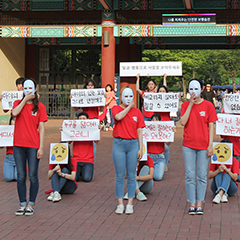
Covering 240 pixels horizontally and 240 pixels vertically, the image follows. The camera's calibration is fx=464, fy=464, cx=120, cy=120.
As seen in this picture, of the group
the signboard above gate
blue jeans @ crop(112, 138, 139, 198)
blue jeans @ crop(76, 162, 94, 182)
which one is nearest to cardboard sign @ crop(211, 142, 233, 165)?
blue jeans @ crop(112, 138, 139, 198)

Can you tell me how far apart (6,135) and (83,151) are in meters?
1.54

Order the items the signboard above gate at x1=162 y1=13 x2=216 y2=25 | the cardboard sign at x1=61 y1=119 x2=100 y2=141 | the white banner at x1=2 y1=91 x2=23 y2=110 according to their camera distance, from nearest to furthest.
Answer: the cardboard sign at x1=61 y1=119 x2=100 y2=141 < the white banner at x1=2 y1=91 x2=23 y2=110 < the signboard above gate at x1=162 y1=13 x2=216 y2=25

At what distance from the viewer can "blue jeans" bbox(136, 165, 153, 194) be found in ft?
24.1

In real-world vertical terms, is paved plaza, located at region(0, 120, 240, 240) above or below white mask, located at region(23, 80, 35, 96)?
below

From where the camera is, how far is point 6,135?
902 cm

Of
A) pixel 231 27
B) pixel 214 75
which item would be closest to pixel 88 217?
pixel 231 27

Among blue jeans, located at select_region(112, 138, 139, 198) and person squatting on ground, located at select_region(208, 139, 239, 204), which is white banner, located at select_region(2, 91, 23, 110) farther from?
person squatting on ground, located at select_region(208, 139, 239, 204)

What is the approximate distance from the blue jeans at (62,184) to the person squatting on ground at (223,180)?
2212mm

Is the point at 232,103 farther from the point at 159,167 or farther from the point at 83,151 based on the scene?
the point at 83,151

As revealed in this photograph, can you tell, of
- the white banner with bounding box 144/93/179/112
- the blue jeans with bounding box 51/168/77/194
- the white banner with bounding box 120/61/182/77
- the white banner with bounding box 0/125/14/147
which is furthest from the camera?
the white banner with bounding box 120/61/182/77

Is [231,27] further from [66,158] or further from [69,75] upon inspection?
[66,158]

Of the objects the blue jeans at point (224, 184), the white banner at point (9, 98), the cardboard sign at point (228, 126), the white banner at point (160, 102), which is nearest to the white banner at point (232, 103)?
the cardboard sign at point (228, 126)

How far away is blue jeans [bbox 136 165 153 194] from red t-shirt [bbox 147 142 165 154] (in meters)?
1.54

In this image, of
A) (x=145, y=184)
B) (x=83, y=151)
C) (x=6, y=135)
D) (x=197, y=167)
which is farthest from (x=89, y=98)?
(x=197, y=167)
